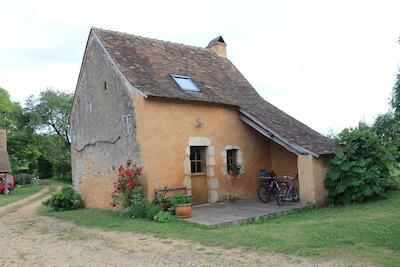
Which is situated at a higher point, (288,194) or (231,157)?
(231,157)

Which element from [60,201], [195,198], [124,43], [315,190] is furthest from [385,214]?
[60,201]

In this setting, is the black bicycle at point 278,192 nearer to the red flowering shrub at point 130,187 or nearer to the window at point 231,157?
the window at point 231,157

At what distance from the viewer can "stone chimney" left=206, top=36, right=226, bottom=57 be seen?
16.3 meters

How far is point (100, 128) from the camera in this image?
1294 cm

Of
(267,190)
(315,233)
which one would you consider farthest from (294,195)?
(315,233)

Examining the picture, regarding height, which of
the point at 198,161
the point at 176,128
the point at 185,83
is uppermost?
the point at 185,83

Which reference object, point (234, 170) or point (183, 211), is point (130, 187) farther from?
point (234, 170)

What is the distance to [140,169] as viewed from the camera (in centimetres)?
1057

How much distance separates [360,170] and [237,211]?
3.77 metres

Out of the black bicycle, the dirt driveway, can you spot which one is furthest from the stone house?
the dirt driveway

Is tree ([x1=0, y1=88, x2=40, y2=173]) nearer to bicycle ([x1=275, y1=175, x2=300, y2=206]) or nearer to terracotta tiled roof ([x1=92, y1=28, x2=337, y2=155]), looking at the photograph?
terracotta tiled roof ([x1=92, y1=28, x2=337, y2=155])

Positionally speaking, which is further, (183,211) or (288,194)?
(288,194)

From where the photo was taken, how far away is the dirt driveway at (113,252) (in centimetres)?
545

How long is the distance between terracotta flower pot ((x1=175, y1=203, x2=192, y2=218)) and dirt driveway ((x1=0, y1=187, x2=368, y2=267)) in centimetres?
176
